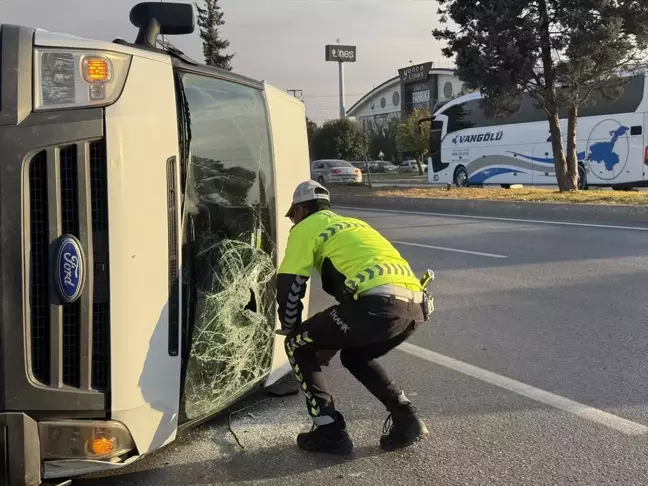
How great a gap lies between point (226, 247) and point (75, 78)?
1209mm

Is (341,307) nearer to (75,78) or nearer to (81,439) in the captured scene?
(81,439)

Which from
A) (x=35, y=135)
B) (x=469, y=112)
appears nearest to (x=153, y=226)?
(x=35, y=135)

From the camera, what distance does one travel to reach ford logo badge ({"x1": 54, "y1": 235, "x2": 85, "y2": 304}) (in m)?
2.44

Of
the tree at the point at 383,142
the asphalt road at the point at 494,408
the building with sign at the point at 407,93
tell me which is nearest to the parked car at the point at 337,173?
the asphalt road at the point at 494,408

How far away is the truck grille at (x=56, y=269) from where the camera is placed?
7.97 ft

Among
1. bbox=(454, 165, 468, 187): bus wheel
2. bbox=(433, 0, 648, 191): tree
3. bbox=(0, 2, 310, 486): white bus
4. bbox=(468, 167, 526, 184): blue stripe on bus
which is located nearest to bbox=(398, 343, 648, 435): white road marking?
bbox=(0, 2, 310, 486): white bus

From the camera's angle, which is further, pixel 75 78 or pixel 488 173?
pixel 488 173

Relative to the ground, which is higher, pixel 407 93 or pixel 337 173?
pixel 407 93

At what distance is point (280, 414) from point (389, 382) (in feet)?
2.65

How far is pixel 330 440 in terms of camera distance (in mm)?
3365

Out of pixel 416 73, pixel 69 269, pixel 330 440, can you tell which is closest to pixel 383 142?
pixel 416 73

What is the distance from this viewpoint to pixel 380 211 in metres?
18.3

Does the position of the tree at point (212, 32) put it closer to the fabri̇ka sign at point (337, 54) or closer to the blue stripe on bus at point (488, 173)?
the blue stripe on bus at point (488, 173)

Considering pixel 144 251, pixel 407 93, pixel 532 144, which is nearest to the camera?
pixel 144 251
